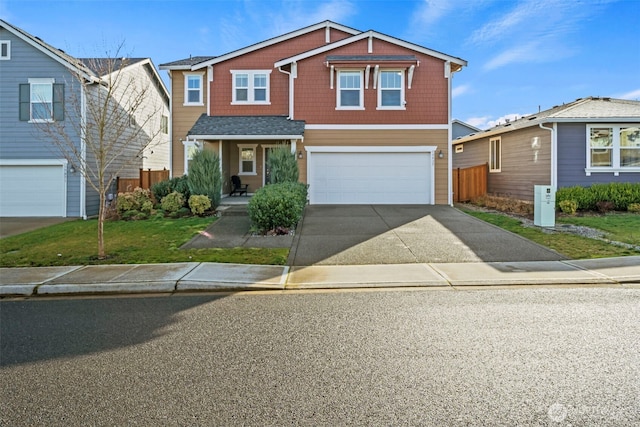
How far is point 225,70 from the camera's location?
20125 millimetres

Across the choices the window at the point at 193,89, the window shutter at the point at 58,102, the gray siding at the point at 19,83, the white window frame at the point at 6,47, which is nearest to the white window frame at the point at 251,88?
the window at the point at 193,89

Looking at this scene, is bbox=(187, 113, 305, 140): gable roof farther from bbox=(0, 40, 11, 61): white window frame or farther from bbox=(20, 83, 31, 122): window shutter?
bbox=(0, 40, 11, 61): white window frame

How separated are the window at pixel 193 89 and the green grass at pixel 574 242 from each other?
14.6 meters

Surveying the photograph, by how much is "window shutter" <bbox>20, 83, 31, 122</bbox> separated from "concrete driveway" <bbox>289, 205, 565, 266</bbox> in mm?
12195

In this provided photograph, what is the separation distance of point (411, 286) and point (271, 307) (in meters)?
2.46

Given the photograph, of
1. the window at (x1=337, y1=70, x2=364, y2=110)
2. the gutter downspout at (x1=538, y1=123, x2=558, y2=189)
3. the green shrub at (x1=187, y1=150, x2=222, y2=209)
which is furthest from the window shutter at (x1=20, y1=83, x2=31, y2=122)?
the gutter downspout at (x1=538, y1=123, x2=558, y2=189)

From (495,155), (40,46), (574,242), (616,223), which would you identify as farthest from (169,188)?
(495,155)

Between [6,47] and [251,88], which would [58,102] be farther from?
[251,88]

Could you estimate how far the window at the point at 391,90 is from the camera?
18531 mm

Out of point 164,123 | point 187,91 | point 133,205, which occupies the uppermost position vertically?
point 187,91

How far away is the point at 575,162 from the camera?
1677 centimetres

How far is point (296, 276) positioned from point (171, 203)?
9666mm

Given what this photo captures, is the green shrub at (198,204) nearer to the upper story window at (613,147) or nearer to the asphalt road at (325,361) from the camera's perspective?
the asphalt road at (325,361)

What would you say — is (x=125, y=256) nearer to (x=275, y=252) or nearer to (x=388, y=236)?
(x=275, y=252)
